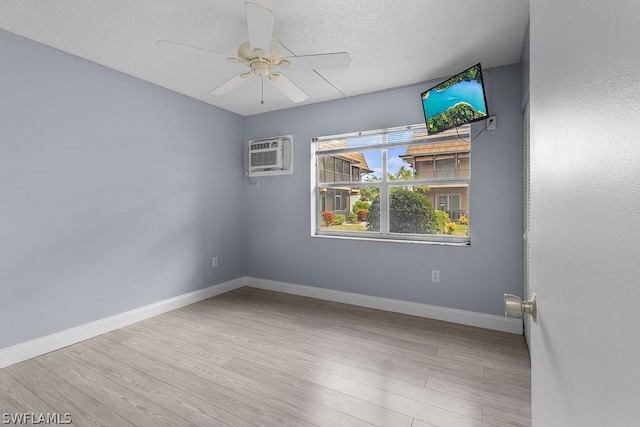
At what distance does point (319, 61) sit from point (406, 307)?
265 cm

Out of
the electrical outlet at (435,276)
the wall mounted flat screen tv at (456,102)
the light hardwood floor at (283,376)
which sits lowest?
the light hardwood floor at (283,376)

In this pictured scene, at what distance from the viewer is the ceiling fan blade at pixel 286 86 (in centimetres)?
231

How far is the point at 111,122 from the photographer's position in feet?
9.52

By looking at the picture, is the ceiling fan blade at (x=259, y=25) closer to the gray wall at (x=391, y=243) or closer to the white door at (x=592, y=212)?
the white door at (x=592, y=212)

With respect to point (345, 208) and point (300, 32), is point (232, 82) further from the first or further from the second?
point (345, 208)

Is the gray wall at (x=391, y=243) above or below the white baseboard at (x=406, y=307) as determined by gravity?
above

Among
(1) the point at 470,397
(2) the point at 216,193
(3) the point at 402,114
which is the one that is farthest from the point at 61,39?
(1) the point at 470,397

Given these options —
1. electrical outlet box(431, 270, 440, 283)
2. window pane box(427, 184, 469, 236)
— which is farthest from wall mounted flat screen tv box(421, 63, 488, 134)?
electrical outlet box(431, 270, 440, 283)

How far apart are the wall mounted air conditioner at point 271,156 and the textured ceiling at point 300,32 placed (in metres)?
1.06

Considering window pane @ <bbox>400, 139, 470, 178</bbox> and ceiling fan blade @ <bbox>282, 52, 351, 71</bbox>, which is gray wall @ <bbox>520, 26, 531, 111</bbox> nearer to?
window pane @ <bbox>400, 139, 470, 178</bbox>

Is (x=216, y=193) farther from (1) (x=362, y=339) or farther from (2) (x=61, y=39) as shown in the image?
(1) (x=362, y=339)

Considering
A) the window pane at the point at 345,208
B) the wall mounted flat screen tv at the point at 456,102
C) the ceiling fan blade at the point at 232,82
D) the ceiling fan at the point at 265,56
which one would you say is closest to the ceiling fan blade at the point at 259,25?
the ceiling fan at the point at 265,56

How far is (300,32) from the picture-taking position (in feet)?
7.56

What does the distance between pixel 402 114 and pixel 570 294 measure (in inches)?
124
